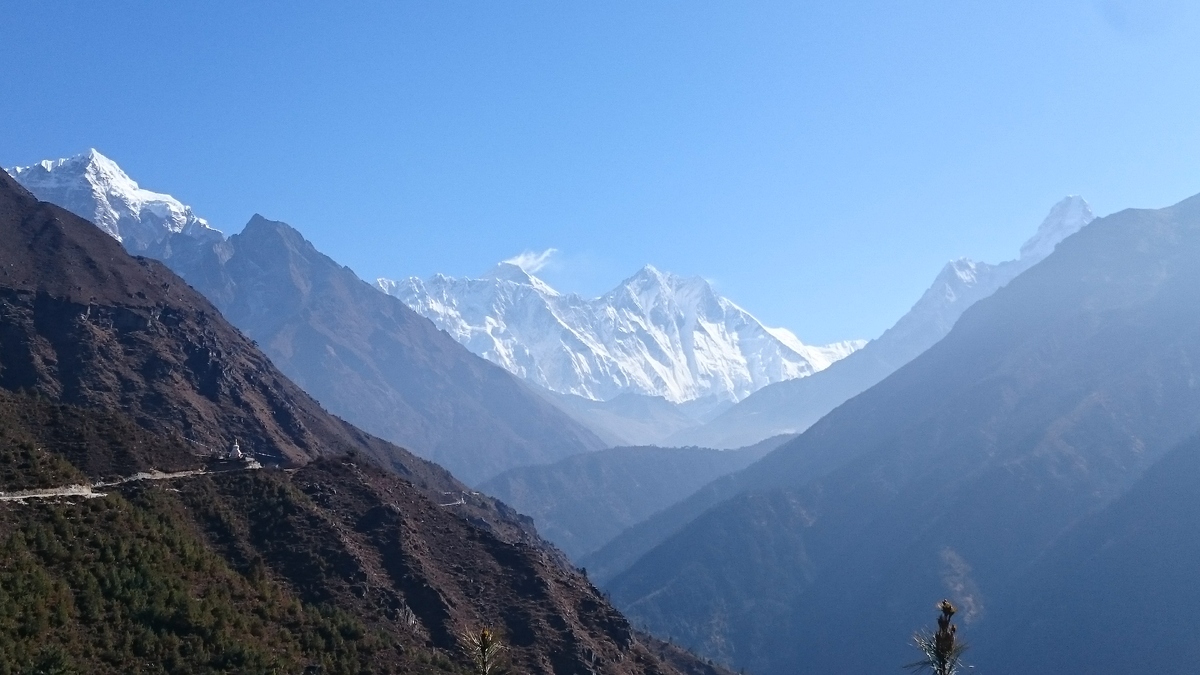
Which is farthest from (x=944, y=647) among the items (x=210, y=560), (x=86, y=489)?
(x=86, y=489)

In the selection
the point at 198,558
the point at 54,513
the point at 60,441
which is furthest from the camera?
the point at 60,441

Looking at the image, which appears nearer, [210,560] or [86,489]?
[210,560]

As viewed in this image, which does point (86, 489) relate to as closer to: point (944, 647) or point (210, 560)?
point (210, 560)

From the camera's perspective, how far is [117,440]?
99688 millimetres

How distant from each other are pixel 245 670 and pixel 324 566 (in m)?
28.0

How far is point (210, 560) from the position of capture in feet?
277

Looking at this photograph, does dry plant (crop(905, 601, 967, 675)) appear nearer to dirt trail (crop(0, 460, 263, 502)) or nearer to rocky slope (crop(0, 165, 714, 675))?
rocky slope (crop(0, 165, 714, 675))

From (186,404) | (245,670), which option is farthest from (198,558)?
(186,404)

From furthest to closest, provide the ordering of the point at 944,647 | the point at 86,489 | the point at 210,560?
the point at 86,489, the point at 210,560, the point at 944,647

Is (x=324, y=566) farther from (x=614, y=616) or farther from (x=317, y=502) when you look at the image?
(x=614, y=616)

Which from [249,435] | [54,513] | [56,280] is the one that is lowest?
[54,513]

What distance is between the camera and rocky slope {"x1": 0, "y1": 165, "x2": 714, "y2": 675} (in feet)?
227

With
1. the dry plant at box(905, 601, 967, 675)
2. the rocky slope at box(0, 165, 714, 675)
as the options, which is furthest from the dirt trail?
the dry plant at box(905, 601, 967, 675)

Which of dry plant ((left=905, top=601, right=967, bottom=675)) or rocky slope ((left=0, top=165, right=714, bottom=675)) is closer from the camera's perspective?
dry plant ((left=905, top=601, right=967, bottom=675))
